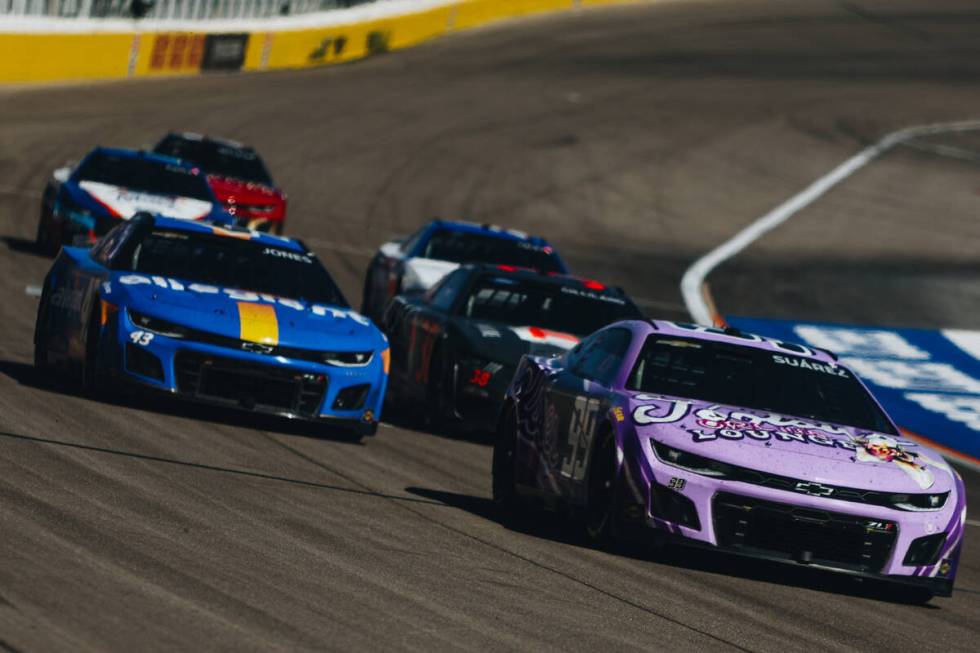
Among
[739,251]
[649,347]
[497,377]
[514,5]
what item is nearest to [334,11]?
[514,5]

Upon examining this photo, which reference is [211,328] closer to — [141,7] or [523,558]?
[523,558]

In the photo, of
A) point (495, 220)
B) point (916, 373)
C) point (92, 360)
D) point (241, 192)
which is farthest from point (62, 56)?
point (92, 360)

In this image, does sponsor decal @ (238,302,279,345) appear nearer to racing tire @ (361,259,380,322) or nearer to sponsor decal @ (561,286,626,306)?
sponsor decal @ (561,286,626,306)

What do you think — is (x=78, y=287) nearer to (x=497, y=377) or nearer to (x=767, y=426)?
(x=497, y=377)

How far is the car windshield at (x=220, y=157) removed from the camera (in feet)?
85.8

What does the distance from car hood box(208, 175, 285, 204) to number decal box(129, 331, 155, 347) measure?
12.7 m

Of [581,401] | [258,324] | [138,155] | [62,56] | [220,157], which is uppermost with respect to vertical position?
[581,401]

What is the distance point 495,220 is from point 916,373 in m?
12.8

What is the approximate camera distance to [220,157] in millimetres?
26500

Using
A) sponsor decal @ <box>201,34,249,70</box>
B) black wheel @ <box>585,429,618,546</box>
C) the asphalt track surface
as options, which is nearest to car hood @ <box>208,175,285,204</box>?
the asphalt track surface

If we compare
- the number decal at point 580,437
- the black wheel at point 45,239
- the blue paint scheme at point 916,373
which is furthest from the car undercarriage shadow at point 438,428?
the black wheel at point 45,239

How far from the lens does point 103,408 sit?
12180mm

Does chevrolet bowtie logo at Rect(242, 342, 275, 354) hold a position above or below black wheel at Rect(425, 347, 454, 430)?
above

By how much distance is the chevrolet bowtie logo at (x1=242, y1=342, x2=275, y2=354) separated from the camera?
1226cm
